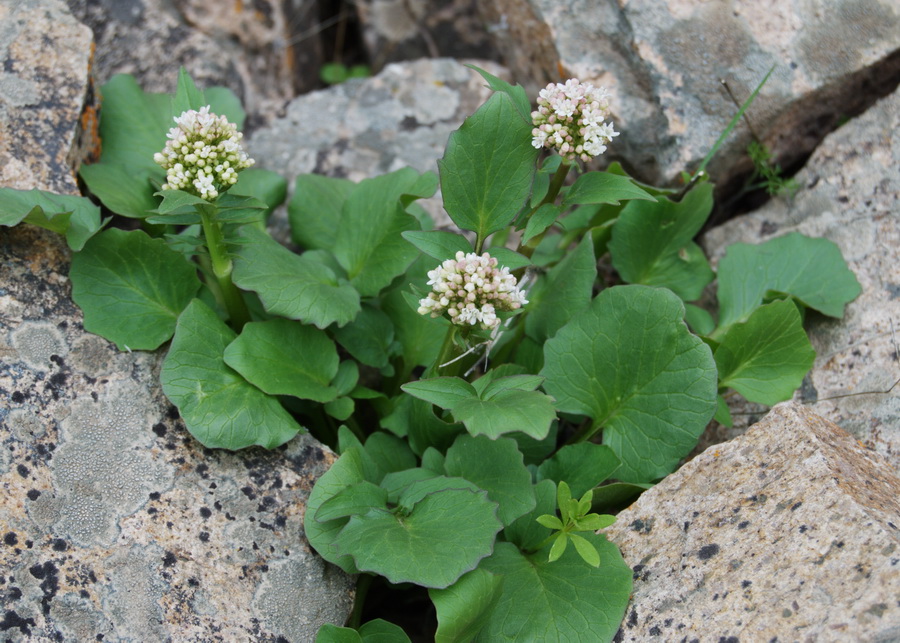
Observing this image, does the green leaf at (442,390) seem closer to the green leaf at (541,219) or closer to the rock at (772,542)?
the green leaf at (541,219)

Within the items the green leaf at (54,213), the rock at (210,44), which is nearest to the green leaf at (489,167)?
the green leaf at (54,213)

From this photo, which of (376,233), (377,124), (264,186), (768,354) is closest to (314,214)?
(264,186)

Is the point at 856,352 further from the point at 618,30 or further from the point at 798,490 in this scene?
the point at 618,30

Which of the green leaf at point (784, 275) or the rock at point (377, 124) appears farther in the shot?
the rock at point (377, 124)

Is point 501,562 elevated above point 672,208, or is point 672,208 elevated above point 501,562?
point 672,208

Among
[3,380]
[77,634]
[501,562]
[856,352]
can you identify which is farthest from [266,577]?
[856,352]

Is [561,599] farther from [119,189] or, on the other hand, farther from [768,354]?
[119,189]

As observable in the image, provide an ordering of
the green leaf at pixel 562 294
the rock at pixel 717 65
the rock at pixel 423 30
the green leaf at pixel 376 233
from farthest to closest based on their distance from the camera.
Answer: the rock at pixel 423 30, the rock at pixel 717 65, the green leaf at pixel 376 233, the green leaf at pixel 562 294
